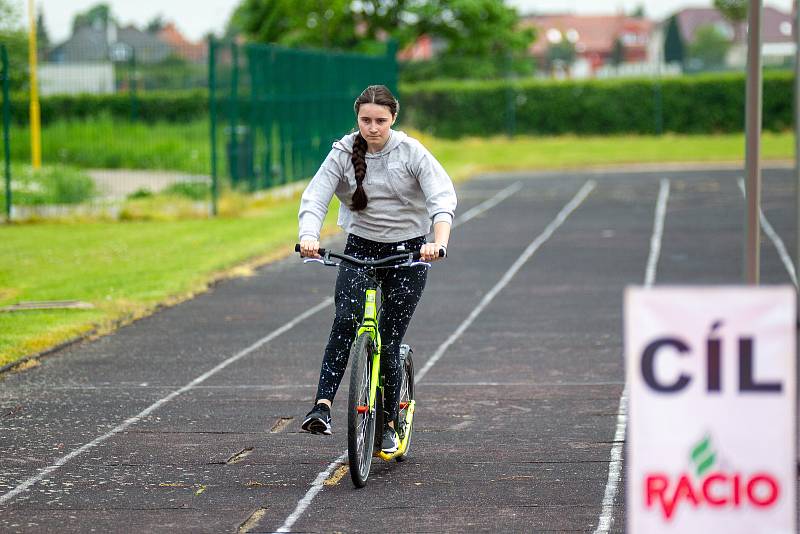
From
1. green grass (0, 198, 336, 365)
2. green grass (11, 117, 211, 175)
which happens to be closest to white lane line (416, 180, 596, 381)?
green grass (0, 198, 336, 365)

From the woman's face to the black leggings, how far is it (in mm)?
543

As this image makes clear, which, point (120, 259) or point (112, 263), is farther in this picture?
point (120, 259)

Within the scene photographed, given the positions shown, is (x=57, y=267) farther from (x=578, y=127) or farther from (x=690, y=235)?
(x=578, y=127)

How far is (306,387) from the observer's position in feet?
31.8

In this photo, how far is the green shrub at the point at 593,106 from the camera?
44625mm

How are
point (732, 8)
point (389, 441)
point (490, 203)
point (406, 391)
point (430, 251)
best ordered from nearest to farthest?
point (430, 251) → point (389, 441) → point (406, 391) → point (490, 203) → point (732, 8)

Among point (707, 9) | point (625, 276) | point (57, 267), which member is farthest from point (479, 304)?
point (707, 9)

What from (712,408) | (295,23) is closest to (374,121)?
(712,408)

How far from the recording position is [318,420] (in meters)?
6.91

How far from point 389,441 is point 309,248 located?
1.10 meters

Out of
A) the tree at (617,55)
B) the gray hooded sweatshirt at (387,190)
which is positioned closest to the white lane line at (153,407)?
the gray hooded sweatshirt at (387,190)

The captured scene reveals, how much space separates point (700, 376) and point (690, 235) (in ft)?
51.2

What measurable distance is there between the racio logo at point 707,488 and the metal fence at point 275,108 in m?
18.0

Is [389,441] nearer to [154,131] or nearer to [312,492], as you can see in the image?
[312,492]
